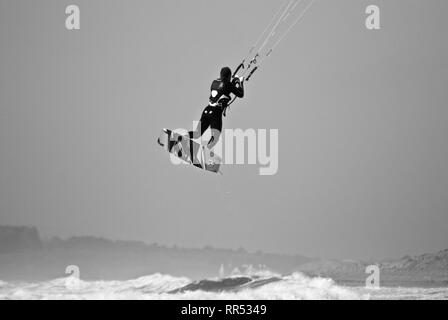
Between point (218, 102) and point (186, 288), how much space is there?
14763 millimetres

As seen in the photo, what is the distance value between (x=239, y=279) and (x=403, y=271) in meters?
9.84

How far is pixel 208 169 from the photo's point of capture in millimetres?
13883

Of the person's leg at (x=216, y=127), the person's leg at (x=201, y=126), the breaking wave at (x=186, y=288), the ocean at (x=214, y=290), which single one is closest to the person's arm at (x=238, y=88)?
the person's leg at (x=216, y=127)

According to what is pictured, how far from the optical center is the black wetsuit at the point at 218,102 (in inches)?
506

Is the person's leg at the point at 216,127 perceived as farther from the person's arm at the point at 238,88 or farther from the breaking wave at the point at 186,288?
the breaking wave at the point at 186,288

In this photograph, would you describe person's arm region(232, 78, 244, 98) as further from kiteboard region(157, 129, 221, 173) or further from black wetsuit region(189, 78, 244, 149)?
kiteboard region(157, 129, 221, 173)

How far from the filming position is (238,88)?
42.1 feet

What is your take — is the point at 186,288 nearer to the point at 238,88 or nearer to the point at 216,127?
the point at 216,127

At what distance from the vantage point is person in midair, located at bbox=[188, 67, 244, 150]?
12844 mm

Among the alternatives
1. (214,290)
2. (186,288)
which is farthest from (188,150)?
(186,288)
